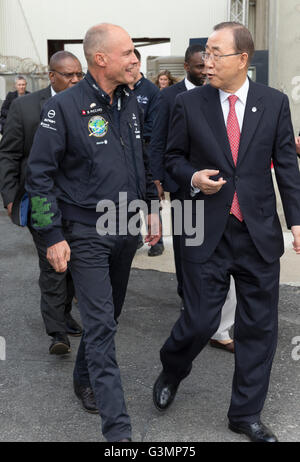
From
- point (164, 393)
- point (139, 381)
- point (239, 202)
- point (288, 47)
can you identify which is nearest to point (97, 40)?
point (239, 202)

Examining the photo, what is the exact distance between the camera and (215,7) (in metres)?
23.8

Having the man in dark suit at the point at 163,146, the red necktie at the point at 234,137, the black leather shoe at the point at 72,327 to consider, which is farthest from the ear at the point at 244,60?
the black leather shoe at the point at 72,327

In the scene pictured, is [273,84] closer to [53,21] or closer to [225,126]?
[225,126]

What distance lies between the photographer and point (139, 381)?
437cm

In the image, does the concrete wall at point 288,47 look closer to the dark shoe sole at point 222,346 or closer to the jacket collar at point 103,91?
the dark shoe sole at point 222,346

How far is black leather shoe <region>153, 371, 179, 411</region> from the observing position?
3.85 metres

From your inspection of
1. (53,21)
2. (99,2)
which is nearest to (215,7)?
(99,2)

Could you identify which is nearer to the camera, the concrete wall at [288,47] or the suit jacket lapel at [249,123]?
the suit jacket lapel at [249,123]

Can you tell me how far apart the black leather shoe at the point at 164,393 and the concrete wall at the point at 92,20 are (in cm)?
2156

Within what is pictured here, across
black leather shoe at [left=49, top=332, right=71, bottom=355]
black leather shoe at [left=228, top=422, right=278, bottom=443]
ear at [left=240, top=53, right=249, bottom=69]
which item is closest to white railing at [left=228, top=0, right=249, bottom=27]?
black leather shoe at [left=49, top=332, right=71, bottom=355]

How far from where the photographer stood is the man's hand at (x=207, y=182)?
3.34 m

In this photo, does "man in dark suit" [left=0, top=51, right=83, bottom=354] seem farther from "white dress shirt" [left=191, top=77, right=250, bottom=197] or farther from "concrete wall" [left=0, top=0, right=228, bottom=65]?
"concrete wall" [left=0, top=0, right=228, bottom=65]

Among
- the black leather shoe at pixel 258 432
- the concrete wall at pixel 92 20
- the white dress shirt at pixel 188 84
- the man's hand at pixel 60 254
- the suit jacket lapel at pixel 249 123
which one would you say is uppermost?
the suit jacket lapel at pixel 249 123

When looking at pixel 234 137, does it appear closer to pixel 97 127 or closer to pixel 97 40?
pixel 97 127
